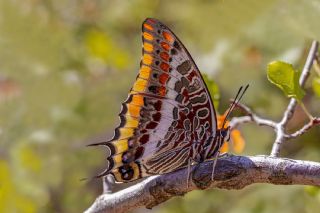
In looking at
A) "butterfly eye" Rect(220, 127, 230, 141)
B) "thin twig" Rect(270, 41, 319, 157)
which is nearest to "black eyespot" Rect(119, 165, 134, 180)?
"butterfly eye" Rect(220, 127, 230, 141)

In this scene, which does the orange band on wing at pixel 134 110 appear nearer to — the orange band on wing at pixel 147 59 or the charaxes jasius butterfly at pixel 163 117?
the charaxes jasius butterfly at pixel 163 117

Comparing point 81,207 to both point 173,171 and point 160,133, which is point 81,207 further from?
point 173,171

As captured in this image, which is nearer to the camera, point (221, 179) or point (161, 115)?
point (221, 179)

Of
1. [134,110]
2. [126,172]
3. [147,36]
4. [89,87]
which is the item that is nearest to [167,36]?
[147,36]

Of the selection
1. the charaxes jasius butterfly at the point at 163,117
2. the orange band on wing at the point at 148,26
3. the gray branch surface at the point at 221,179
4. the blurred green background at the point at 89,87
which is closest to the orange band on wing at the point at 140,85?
the charaxes jasius butterfly at the point at 163,117

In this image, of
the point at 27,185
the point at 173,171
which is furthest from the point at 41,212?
the point at 173,171

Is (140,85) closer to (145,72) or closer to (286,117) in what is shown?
(145,72)
